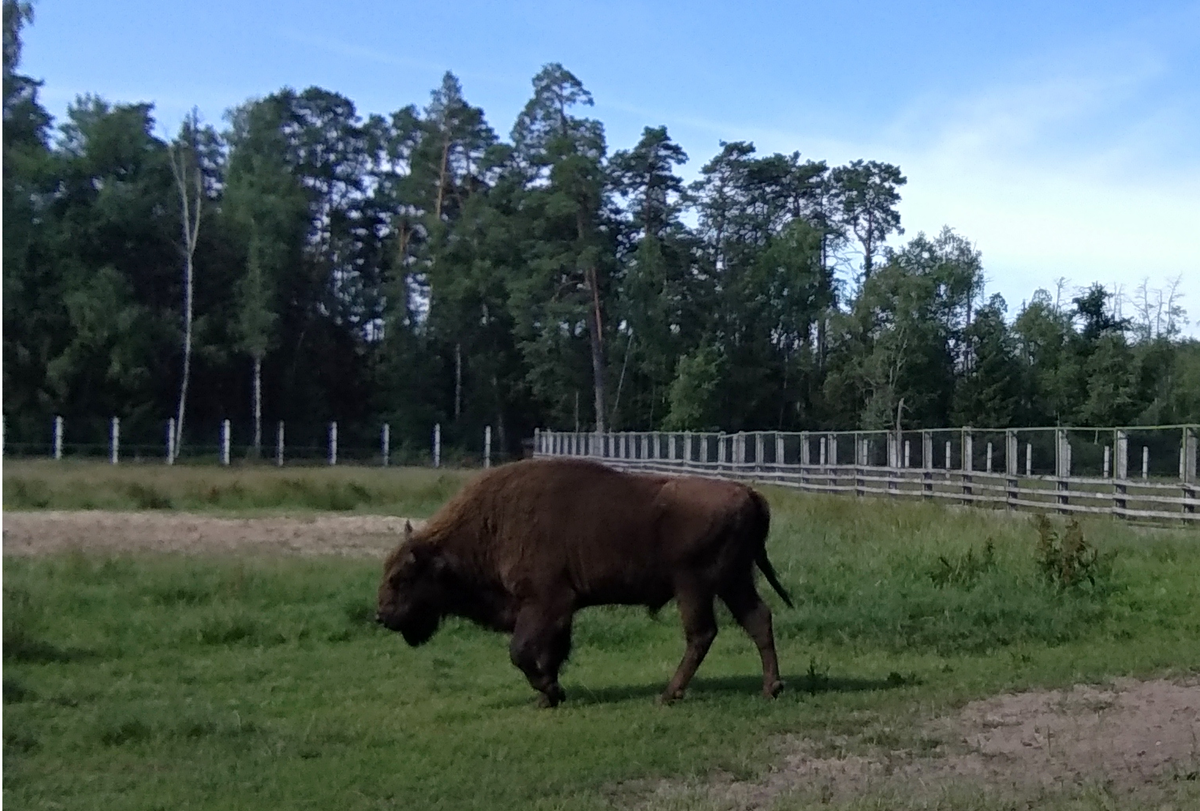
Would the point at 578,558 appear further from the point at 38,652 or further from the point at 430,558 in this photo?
the point at 38,652

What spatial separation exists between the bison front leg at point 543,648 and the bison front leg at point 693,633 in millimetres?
769

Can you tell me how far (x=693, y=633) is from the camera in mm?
8812

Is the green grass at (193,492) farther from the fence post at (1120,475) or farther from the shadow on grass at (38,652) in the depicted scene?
the shadow on grass at (38,652)

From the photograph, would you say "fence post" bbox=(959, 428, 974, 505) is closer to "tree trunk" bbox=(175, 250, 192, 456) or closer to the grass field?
the grass field

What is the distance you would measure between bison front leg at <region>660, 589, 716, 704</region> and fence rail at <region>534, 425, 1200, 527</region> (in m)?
14.5

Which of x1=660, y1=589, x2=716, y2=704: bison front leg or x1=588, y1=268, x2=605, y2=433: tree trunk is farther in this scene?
x1=588, y1=268, x2=605, y2=433: tree trunk

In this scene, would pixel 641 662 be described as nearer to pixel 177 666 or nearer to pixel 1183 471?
pixel 177 666

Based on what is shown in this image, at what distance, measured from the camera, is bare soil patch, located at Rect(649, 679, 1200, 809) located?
6098 mm

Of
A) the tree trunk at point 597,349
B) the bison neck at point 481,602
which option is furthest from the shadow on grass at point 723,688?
the tree trunk at point 597,349

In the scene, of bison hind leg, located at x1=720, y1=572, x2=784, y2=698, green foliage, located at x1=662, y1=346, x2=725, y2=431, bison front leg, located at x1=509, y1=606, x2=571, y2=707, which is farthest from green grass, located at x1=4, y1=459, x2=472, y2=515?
green foliage, located at x1=662, y1=346, x2=725, y2=431

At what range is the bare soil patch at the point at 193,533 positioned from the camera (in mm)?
18406

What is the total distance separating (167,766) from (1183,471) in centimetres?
1884

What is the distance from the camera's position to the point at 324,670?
416 inches

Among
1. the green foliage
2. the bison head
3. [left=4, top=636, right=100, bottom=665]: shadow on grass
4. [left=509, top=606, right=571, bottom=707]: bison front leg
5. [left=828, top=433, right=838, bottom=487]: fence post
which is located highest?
the green foliage
